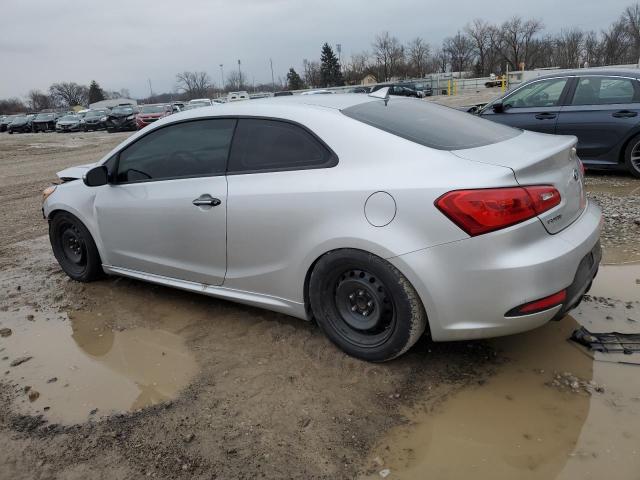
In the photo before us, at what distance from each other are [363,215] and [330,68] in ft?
277

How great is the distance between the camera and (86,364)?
11.7 ft

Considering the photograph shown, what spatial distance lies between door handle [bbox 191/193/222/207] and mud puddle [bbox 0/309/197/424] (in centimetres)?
99

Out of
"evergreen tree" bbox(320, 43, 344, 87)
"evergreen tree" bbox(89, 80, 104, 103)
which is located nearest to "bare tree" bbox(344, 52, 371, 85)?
"evergreen tree" bbox(320, 43, 344, 87)

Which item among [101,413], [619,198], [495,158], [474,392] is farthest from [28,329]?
[619,198]

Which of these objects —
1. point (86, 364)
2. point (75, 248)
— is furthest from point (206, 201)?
point (75, 248)

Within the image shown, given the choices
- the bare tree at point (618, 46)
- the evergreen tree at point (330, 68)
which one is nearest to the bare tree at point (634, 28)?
the bare tree at point (618, 46)

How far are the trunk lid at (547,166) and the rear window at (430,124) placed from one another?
0.43ft

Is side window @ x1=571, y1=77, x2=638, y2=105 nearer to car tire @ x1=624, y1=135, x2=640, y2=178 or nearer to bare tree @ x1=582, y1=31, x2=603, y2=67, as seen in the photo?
car tire @ x1=624, y1=135, x2=640, y2=178

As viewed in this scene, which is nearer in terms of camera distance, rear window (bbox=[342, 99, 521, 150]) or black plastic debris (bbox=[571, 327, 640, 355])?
rear window (bbox=[342, 99, 521, 150])

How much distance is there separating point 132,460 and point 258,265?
1.37 metres

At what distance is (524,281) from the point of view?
265cm

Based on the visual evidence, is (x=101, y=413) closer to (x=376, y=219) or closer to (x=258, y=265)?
(x=258, y=265)

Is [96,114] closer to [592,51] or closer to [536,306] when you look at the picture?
[536,306]

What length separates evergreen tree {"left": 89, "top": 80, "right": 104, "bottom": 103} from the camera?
4052 inches
